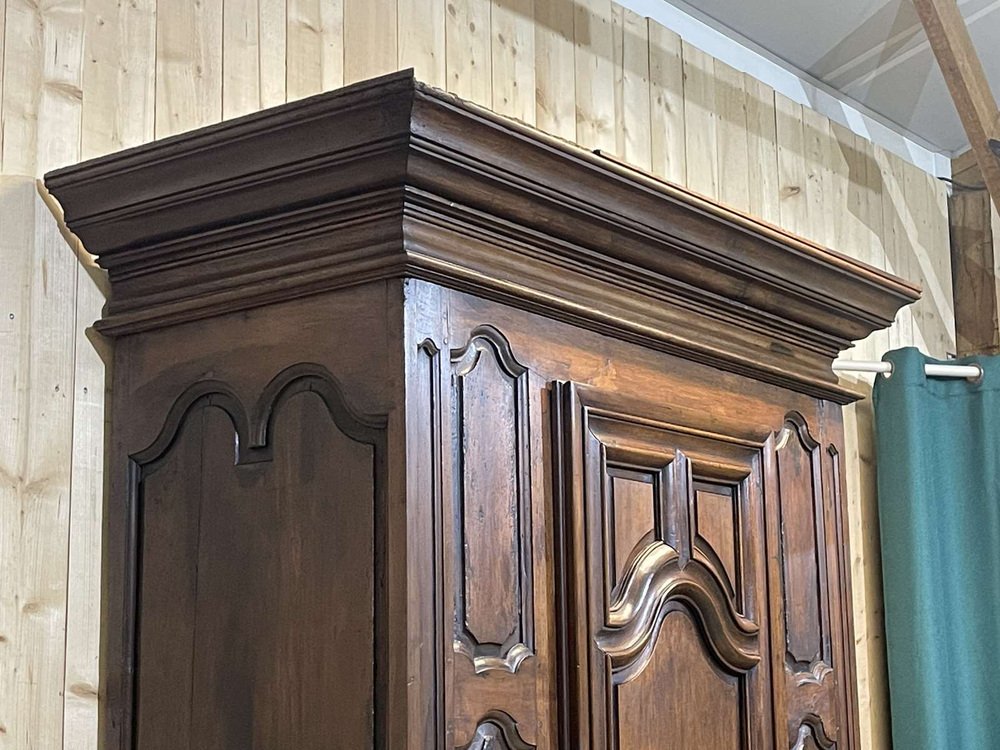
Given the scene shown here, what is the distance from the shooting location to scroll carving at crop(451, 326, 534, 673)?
1264 mm

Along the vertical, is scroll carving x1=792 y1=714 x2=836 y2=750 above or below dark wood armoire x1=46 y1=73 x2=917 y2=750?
below

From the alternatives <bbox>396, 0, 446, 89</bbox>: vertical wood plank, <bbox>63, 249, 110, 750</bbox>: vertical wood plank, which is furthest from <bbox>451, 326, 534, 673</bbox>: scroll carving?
<bbox>396, 0, 446, 89</bbox>: vertical wood plank

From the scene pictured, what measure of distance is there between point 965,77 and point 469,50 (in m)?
1.02

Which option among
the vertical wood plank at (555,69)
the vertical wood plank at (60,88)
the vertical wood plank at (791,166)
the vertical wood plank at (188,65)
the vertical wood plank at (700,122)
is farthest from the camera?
the vertical wood plank at (791,166)

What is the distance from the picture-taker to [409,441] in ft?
3.98

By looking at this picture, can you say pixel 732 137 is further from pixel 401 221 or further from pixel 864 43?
pixel 401 221

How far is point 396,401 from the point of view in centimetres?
122

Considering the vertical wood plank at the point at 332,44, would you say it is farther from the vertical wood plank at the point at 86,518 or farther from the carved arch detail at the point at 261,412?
the carved arch detail at the point at 261,412

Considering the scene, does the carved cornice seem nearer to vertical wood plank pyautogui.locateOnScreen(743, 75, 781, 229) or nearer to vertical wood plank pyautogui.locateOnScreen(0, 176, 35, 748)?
vertical wood plank pyautogui.locateOnScreen(0, 176, 35, 748)

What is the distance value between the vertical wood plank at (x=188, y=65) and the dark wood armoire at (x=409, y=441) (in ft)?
0.73

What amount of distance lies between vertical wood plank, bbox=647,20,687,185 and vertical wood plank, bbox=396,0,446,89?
530 millimetres

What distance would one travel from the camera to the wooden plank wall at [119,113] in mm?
1387

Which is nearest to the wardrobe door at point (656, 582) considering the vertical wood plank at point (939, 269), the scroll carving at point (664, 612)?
the scroll carving at point (664, 612)

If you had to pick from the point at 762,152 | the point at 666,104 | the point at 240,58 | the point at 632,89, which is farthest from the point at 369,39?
the point at 762,152
